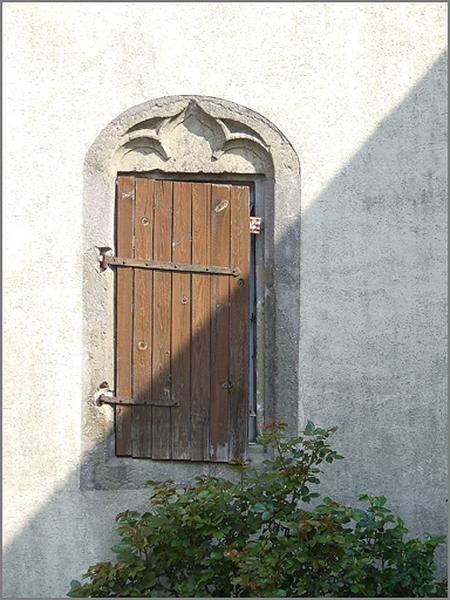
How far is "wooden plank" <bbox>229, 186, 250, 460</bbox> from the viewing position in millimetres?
5465

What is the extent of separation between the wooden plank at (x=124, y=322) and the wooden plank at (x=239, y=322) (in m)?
0.55

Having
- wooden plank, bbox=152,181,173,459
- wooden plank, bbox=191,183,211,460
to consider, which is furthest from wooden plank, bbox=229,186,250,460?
wooden plank, bbox=152,181,173,459

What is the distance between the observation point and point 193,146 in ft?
18.3

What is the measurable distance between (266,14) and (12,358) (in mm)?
2317

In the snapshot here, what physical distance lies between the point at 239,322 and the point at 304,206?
2.37 feet

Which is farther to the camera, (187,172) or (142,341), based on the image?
(187,172)

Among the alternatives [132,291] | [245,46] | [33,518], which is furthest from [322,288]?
[33,518]

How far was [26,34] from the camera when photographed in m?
5.46

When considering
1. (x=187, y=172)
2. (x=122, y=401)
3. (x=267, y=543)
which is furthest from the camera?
(x=187, y=172)

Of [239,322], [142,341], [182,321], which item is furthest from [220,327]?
[142,341]

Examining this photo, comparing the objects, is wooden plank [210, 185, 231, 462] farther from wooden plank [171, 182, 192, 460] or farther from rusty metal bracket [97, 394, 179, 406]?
rusty metal bracket [97, 394, 179, 406]

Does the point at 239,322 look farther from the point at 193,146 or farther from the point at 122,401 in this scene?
the point at 193,146

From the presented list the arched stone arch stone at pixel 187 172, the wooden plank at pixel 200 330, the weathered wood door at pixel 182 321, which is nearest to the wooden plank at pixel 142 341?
the weathered wood door at pixel 182 321

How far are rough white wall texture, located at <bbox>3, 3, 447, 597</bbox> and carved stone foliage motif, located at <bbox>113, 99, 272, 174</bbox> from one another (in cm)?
15
